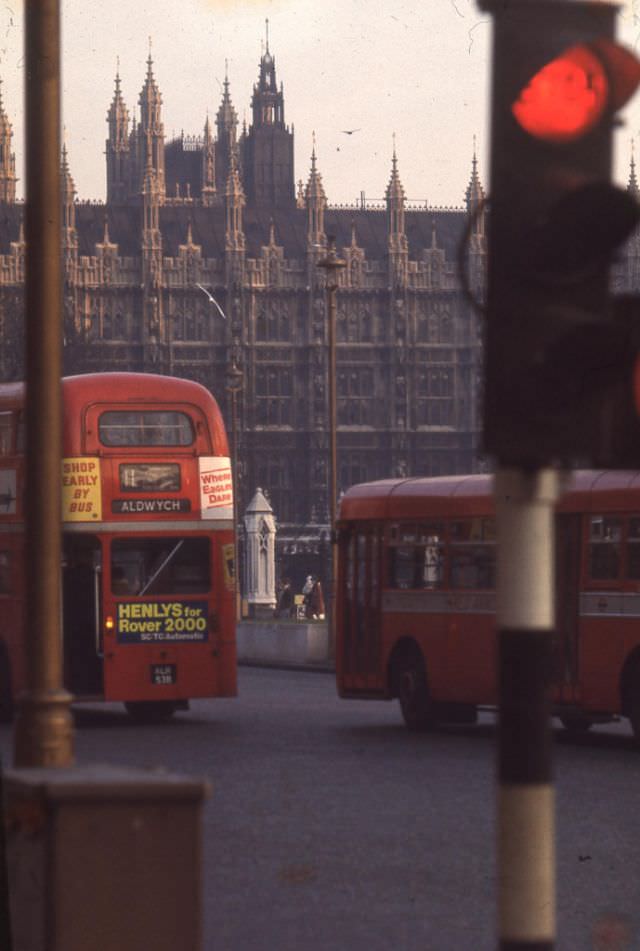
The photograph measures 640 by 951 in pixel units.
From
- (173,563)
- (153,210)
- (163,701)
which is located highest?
(153,210)

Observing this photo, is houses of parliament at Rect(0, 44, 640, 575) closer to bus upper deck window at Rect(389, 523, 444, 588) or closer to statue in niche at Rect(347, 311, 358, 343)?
statue in niche at Rect(347, 311, 358, 343)

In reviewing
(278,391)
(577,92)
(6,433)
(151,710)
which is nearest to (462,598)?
(151,710)

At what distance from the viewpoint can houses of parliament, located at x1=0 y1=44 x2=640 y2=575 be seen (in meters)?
96.0

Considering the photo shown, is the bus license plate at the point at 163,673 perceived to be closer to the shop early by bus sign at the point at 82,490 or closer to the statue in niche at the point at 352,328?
the shop early by bus sign at the point at 82,490

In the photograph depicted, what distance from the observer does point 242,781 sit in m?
14.5

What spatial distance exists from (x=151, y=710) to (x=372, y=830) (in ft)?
33.9

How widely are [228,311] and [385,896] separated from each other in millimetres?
88366

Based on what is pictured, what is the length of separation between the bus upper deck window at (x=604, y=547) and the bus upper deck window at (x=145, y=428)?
14.1 ft

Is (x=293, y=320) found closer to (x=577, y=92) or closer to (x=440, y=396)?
(x=440, y=396)

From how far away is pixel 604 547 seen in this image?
17.8 metres

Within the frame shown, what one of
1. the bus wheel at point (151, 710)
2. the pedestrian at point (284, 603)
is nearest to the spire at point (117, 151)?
the pedestrian at point (284, 603)

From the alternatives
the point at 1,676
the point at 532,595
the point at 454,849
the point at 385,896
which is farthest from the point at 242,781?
the point at 532,595

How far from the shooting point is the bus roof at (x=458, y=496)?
17656 mm

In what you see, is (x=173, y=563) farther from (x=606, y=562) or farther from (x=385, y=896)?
(x=385, y=896)
